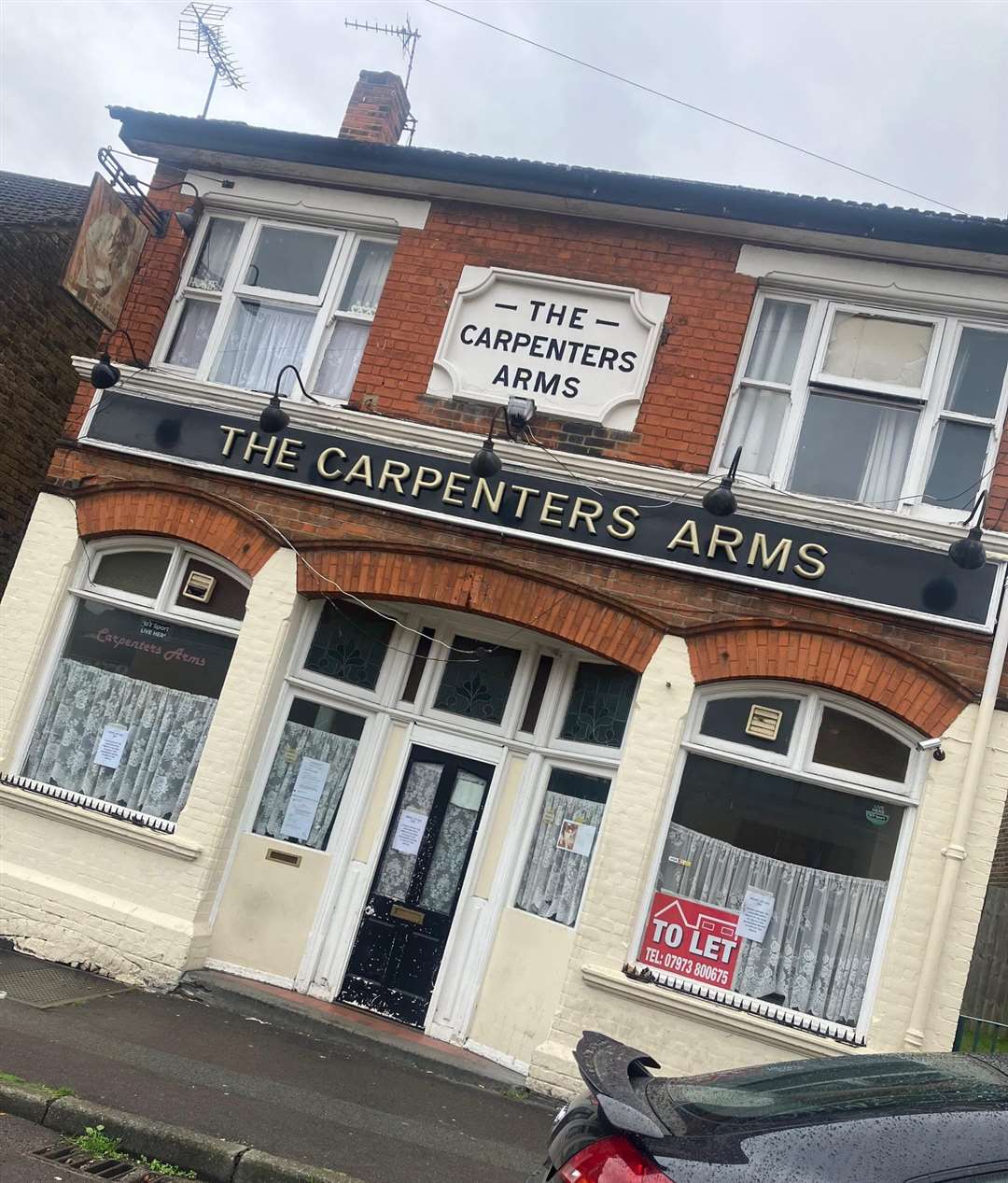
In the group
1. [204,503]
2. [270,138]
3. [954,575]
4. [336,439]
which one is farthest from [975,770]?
[270,138]

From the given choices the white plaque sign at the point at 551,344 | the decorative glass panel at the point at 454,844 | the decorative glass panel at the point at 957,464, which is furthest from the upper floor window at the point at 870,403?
the decorative glass panel at the point at 454,844

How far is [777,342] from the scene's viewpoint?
8.50 metres

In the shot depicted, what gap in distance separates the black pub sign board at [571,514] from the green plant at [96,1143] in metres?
4.74

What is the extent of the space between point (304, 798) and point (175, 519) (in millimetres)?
2567

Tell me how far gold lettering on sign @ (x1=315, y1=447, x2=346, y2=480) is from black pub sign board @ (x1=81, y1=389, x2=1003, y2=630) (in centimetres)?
1

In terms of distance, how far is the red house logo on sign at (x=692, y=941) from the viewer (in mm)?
7508

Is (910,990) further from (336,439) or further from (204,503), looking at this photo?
(204,503)

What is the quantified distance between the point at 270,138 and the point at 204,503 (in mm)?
3287

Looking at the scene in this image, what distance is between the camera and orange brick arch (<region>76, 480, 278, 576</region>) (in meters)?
8.75

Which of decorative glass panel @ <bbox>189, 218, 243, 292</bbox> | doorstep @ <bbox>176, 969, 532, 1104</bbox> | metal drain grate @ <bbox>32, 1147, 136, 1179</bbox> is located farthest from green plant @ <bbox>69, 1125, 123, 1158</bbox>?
decorative glass panel @ <bbox>189, 218, 243, 292</bbox>

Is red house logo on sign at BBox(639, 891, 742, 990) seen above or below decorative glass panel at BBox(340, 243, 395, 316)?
below

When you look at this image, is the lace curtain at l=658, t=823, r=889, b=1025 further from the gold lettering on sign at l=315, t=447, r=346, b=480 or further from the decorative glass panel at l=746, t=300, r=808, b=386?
the gold lettering on sign at l=315, t=447, r=346, b=480

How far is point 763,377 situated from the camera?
8.45 metres

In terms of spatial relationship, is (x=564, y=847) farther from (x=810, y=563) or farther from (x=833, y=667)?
(x=810, y=563)
